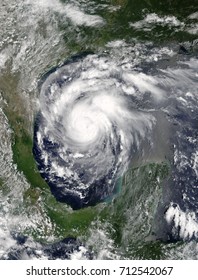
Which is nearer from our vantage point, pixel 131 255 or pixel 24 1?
pixel 131 255

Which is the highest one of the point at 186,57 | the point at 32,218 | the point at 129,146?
the point at 186,57

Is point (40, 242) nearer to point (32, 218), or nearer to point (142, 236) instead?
point (32, 218)

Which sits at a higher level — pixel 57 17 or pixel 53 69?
pixel 57 17

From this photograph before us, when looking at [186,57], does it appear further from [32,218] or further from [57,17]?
[32,218]

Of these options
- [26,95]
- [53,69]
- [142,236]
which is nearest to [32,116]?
[26,95]

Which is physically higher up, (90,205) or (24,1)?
(24,1)

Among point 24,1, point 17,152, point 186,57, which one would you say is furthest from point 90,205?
point 24,1
